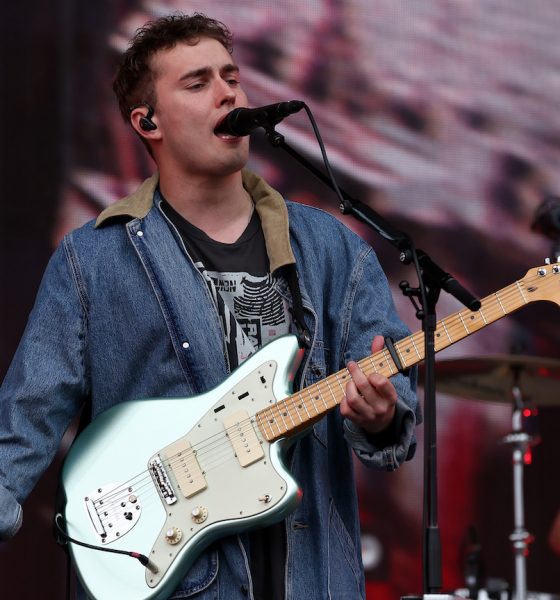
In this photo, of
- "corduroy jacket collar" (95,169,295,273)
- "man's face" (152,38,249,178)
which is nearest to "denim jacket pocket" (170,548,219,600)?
"corduroy jacket collar" (95,169,295,273)

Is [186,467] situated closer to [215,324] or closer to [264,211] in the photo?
[215,324]

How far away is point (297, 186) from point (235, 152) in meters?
1.54

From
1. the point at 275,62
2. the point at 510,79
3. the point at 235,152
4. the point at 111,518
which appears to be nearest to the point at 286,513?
the point at 111,518

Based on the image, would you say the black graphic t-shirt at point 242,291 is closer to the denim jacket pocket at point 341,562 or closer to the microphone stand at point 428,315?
the denim jacket pocket at point 341,562

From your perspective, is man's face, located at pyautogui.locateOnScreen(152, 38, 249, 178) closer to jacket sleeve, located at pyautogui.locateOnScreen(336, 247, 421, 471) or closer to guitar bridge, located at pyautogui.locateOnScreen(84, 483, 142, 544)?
jacket sleeve, located at pyautogui.locateOnScreen(336, 247, 421, 471)

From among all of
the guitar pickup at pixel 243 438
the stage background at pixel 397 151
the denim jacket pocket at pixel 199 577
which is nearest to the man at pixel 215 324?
the denim jacket pocket at pixel 199 577

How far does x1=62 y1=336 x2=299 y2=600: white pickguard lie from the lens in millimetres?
2486

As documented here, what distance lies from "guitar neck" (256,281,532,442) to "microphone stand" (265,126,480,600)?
24cm

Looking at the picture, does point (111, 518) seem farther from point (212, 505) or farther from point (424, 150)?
point (424, 150)

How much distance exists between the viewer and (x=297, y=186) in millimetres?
4305

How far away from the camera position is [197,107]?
2836 millimetres

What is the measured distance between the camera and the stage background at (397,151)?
166 inches

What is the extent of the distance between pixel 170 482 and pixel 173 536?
0.42ft

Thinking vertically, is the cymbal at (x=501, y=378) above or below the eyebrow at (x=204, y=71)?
below
